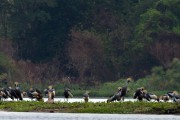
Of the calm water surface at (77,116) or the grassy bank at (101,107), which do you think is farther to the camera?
the grassy bank at (101,107)

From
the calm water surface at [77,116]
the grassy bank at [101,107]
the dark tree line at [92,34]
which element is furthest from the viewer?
the dark tree line at [92,34]

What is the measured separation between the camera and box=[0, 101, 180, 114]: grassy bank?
49.3m

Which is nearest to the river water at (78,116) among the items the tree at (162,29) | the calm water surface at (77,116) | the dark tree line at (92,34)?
the calm water surface at (77,116)

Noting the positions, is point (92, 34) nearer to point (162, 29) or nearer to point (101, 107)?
point (162, 29)

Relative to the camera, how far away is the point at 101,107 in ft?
163

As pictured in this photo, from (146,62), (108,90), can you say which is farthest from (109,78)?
(108,90)

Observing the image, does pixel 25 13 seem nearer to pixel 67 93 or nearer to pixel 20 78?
pixel 20 78

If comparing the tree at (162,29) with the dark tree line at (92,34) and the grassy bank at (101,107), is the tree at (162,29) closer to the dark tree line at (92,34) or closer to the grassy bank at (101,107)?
the dark tree line at (92,34)

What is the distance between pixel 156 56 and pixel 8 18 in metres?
13.5

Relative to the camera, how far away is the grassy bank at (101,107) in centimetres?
4928

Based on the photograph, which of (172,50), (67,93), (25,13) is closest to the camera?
(67,93)

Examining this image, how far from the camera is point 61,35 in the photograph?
9262 cm

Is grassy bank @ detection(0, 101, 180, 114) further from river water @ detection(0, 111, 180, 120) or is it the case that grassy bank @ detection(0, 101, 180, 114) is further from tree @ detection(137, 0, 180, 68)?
tree @ detection(137, 0, 180, 68)

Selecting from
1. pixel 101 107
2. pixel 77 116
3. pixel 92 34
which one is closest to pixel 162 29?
pixel 92 34
